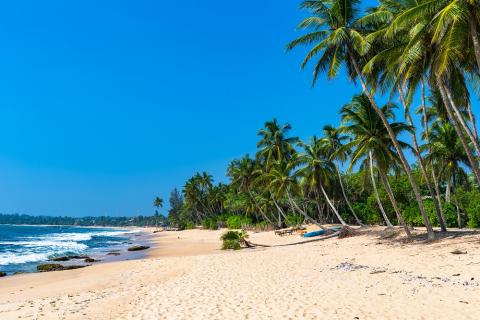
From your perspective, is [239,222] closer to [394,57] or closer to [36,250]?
[36,250]

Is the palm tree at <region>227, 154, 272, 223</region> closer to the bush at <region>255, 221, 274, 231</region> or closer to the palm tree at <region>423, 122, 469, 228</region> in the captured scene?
the bush at <region>255, 221, 274, 231</region>

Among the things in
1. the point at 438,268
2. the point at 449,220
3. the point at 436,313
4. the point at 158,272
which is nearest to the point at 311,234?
the point at 449,220

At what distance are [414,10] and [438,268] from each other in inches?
337

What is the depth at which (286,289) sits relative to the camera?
11117mm

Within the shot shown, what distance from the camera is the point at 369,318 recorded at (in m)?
7.75

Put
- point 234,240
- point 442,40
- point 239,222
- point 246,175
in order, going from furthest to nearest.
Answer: point 239,222 → point 246,175 → point 234,240 → point 442,40

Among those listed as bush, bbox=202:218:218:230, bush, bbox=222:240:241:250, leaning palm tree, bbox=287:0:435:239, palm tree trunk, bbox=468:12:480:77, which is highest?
leaning palm tree, bbox=287:0:435:239

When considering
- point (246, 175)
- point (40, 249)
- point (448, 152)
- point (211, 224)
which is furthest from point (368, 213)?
point (40, 249)

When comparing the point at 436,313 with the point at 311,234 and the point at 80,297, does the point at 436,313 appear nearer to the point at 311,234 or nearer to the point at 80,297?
the point at 80,297

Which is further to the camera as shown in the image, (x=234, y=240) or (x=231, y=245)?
(x=234, y=240)

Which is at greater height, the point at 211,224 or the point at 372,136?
the point at 372,136

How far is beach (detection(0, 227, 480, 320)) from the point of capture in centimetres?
864

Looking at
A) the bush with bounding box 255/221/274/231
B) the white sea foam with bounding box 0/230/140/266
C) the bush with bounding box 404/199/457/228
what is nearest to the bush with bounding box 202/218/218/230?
the bush with bounding box 255/221/274/231

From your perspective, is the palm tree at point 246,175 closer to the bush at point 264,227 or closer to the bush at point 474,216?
the bush at point 264,227
